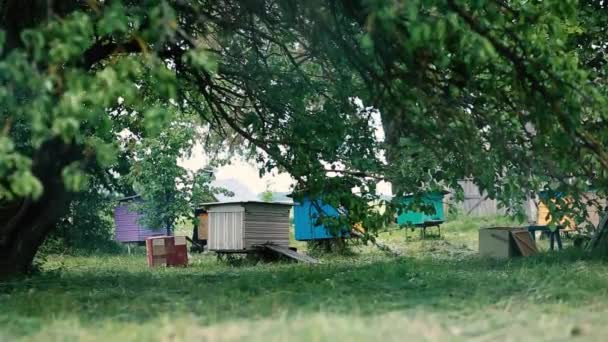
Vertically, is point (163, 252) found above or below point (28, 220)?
below

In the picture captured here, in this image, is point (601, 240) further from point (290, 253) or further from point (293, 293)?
point (293, 293)

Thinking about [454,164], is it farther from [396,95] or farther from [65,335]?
[65,335]

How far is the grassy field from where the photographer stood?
4.02m

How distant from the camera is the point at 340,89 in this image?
344 inches

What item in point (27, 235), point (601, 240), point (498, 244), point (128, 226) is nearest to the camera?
point (27, 235)

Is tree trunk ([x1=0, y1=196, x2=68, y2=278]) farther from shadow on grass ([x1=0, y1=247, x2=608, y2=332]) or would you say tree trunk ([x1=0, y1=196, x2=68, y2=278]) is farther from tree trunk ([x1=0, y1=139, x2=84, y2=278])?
shadow on grass ([x1=0, y1=247, x2=608, y2=332])

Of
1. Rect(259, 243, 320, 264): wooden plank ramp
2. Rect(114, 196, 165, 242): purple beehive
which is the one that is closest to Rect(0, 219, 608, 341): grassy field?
Rect(259, 243, 320, 264): wooden plank ramp

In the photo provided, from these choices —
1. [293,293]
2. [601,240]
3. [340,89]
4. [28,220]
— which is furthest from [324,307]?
[601,240]

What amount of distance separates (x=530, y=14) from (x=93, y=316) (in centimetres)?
393

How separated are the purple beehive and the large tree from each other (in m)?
10.1

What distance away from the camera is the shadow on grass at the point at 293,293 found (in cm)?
519

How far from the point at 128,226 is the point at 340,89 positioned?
1328cm

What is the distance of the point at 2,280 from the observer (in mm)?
8578

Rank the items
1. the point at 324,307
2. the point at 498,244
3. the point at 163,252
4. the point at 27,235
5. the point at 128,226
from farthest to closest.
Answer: the point at 128,226 → the point at 163,252 → the point at 498,244 → the point at 27,235 → the point at 324,307
